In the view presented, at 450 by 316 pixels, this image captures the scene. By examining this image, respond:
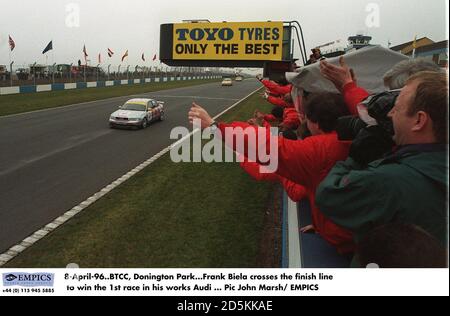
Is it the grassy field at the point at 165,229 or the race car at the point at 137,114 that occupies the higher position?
the race car at the point at 137,114

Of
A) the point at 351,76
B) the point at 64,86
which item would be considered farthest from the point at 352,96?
the point at 64,86

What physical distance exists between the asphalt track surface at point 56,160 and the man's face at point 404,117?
175 inches

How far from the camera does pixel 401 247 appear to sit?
4.55ft

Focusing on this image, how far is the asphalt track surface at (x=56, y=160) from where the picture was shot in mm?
5465

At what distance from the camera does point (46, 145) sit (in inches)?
414

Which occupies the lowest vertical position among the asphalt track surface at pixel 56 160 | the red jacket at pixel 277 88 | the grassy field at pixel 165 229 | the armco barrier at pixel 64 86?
the grassy field at pixel 165 229

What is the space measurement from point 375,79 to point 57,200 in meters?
5.23

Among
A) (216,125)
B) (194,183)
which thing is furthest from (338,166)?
(194,183)

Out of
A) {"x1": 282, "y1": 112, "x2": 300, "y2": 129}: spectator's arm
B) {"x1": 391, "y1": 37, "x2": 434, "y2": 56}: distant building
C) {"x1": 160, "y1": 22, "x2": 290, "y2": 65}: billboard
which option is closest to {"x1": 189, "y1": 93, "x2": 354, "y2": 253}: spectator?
{"x1": 391, "y1": 37, "x2": 434, "y2": 56}: distant building

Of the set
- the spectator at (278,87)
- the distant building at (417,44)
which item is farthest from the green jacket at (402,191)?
the spectator at (278,87)

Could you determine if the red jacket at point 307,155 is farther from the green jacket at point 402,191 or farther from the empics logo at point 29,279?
the empics logo at point 29,279

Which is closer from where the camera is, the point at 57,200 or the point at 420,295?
the point at 420,295

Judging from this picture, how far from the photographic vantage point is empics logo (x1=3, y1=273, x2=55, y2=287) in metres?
1.85
